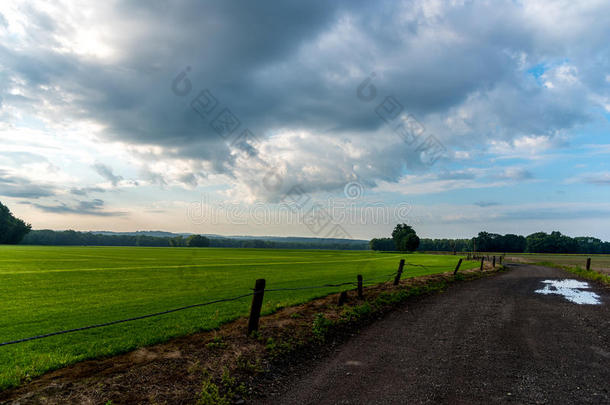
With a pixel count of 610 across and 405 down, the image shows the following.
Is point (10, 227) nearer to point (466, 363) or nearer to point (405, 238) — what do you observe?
point (405, 238)

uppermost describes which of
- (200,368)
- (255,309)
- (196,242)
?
(255,309)

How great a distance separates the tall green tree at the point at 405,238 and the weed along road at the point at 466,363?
15179 cm

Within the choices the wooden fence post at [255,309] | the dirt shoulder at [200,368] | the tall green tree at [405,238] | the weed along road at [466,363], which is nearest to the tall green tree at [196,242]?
the tall green tree at [405,238]

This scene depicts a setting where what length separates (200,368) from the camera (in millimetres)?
8062

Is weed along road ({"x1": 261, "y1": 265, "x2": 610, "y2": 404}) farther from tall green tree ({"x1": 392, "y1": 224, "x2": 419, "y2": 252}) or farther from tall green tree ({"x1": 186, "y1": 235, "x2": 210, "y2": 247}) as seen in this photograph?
tall green tree ({"x1": 186, "y1": 235, "x2": 210, "y2": 247})

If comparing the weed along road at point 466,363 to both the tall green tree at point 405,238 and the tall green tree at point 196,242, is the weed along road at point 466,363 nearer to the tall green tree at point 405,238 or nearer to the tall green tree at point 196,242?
the tall green tree at point 405,238

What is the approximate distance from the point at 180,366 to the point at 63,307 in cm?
1138

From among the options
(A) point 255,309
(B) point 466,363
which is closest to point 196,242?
(A) point 255,309

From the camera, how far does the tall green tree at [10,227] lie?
495 ft

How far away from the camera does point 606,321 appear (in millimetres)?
13789

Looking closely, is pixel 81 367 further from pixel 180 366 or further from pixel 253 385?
pixel 253 385

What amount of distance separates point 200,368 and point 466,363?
22.5 ft

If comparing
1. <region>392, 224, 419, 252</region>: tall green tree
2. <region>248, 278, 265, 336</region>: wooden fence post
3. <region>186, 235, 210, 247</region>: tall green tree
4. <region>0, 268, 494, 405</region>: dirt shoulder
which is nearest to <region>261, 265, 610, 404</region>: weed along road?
<region>0, 268, 494, 405</region>: dirt shoulder

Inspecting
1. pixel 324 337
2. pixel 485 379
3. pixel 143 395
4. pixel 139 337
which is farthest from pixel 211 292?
pixel 485 379
